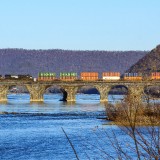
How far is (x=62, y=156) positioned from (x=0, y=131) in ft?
84.7

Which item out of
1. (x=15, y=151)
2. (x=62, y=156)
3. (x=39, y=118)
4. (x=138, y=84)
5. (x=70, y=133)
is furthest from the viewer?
(x=138, y=84)

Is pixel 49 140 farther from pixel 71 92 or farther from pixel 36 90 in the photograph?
pixel 36 90

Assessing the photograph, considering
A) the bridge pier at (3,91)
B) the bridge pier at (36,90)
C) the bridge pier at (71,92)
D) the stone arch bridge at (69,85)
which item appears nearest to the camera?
the stone arch bridge at (69,85)

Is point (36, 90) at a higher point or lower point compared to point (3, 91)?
higher

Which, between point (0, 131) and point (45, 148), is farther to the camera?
point (0, 131)

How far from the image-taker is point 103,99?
184 m

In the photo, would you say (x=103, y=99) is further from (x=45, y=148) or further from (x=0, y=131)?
(x=45, y=148)

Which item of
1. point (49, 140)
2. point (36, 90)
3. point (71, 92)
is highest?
point (36, 90)

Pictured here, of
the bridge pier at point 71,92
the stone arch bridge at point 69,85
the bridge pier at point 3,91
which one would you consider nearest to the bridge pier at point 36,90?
the stone arch bridge at point 69,85

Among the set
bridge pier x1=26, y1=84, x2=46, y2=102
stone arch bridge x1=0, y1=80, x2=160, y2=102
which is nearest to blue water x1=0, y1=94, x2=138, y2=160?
stone arch bridge x1=0, y1=80, x2=160, y2=102

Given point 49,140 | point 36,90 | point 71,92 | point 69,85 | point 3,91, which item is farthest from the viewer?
point 3,91

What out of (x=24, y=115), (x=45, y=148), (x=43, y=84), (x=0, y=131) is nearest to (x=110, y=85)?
(x=43, y=84)

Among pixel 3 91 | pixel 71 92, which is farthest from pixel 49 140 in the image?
pixel 3 91

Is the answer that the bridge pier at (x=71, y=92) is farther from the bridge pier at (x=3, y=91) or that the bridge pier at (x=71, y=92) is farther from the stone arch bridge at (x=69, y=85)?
the bridge pier at (x=3, y=91)
